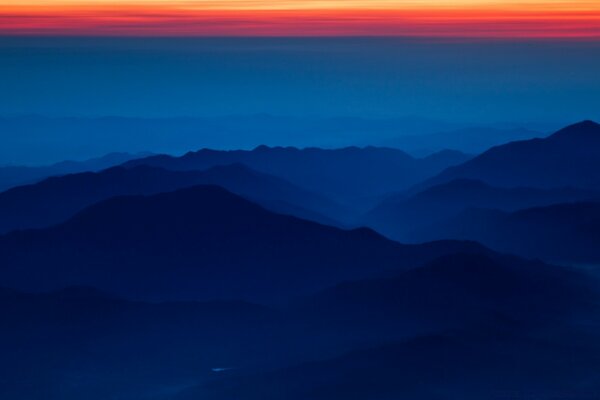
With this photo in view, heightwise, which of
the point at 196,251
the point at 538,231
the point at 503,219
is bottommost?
the point at 196,251

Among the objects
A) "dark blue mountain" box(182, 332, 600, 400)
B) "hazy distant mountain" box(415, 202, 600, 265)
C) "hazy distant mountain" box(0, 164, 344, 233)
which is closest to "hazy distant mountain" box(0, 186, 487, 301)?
"hazy distant mountain" box(415, 202, 600, 265)

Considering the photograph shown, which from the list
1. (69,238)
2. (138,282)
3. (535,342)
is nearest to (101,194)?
(69,238)

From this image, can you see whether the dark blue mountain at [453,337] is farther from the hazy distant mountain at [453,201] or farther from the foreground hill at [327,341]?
the hazy distant mountain at [453,201]

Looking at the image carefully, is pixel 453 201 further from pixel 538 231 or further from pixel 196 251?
pixel 196 251

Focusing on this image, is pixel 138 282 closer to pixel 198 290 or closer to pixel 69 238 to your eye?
pixel 198 290

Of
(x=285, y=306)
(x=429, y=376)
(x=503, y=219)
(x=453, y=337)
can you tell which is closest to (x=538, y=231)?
(x=503, y=219)

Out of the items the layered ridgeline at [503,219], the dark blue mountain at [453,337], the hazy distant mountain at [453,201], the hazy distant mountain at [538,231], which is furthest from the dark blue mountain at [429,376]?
the hazy distant mountain at [453,201]
